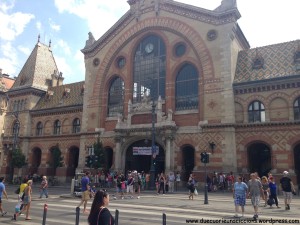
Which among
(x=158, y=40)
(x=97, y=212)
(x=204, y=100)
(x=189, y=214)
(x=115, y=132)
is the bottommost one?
(x=189, y=214)

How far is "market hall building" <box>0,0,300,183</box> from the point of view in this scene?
2755 centimetres

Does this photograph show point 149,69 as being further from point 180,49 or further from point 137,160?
point 137,160

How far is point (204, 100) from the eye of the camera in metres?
29.9

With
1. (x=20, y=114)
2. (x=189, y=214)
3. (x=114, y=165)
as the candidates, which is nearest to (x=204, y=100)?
(x=114, y=165)

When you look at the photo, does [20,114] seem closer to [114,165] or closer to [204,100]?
[114,165]

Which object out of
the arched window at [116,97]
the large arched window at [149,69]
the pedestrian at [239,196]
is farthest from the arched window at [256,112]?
the pedestrian at [239,196]

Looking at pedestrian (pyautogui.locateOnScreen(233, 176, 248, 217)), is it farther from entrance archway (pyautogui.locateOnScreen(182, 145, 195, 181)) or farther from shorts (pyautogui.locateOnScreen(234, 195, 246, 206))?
entrance archway (pyautogui.locateOnScreen(182, 145, 195, 181))

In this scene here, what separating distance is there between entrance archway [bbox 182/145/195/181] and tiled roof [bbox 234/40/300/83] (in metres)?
8.28

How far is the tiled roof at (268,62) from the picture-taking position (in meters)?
28.4

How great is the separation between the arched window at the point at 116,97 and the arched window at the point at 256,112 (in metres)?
14.8

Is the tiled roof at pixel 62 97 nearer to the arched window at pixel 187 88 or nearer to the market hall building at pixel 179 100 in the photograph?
the market hall building at pixel 179 100

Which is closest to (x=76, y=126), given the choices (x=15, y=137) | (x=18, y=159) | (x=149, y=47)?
(x=18, y=159)

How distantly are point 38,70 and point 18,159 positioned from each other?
15051 millimetres

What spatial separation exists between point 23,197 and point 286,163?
2093 cm
